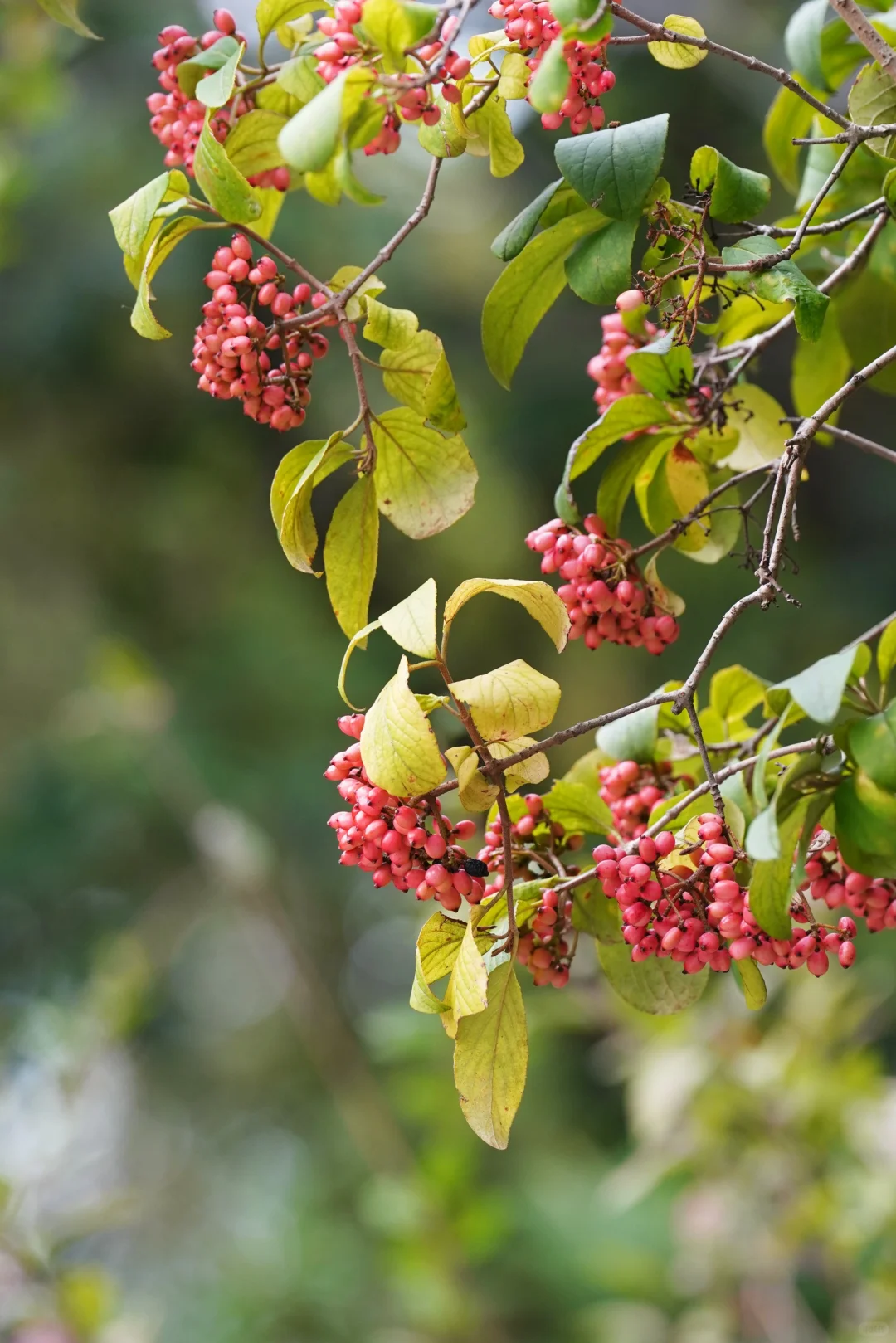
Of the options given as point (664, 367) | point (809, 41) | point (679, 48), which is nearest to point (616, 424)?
point (664, 367)

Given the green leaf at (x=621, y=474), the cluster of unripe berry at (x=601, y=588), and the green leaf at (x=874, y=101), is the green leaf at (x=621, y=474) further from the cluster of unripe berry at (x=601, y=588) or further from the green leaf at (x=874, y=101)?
the green leaf at (x=874, y=101)

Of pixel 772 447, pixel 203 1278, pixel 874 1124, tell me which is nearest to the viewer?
pixel 772 447

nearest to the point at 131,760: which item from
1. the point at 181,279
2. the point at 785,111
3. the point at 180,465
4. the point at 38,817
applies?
the point at 38,817

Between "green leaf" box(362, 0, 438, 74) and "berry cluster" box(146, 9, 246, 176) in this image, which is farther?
"berry cluster" box(146, 9, 246, 176)

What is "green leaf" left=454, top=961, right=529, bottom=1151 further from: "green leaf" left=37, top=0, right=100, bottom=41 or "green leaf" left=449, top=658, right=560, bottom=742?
"green leaf" left=37, top=0, right=100, bottom=41

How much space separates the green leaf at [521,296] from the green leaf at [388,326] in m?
0.03

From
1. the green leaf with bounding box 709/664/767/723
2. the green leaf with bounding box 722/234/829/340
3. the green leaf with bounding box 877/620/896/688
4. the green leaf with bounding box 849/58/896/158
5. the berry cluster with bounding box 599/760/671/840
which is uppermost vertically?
the green leaf with bounding box 849/58/896/158

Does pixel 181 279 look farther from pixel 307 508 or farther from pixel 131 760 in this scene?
pixel 307 508

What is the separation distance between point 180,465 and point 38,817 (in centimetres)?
62

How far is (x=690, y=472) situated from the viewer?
17.6 inches

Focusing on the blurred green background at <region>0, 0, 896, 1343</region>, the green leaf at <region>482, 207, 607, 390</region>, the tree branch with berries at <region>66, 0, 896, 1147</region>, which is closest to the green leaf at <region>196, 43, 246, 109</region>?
the tree branch with berries at <region>66, 0, 896, 1147</region>

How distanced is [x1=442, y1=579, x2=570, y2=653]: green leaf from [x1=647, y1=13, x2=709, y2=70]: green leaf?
19 centimetres

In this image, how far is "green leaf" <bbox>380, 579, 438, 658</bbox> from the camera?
0.31 m

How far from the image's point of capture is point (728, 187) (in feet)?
1.21
